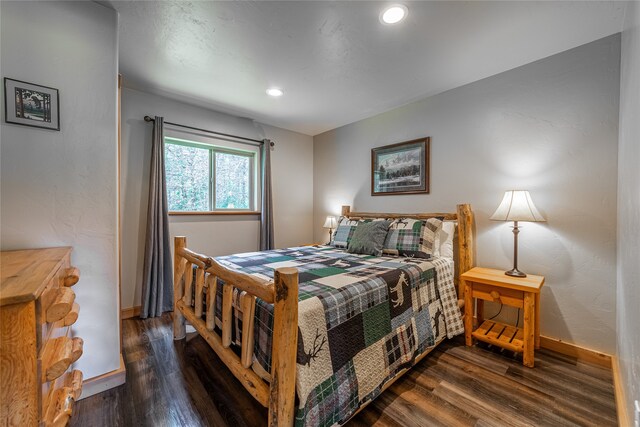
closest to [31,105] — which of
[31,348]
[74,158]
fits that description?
[74,158]

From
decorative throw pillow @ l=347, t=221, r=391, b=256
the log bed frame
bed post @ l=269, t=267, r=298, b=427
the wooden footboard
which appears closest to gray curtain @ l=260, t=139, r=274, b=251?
decorative throw pillow @ l=347, t=221, r=391, b=256

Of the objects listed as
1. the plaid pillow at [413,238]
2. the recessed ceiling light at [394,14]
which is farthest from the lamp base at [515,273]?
the recessed ceiling light at [394,14]

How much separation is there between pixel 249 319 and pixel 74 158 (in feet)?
4.40

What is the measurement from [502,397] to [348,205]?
256cm

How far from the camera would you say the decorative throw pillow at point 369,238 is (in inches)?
99.3

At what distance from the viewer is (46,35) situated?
1.37 m

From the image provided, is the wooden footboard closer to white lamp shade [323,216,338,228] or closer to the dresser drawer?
the dresser drawer

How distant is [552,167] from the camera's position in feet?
6.70

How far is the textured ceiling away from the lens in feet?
5.23

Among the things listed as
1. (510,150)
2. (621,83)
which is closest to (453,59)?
A: (510,150)

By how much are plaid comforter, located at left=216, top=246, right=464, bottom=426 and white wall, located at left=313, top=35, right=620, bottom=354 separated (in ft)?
2.37

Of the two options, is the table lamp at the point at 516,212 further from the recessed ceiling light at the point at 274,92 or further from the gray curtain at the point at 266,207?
the gray curtain at the point at 266,207

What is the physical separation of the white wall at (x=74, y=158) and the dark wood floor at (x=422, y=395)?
0.29m

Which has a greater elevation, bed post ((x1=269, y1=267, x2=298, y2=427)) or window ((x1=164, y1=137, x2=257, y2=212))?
window ((x1=164, y1=137, x2=257, y2=212))
